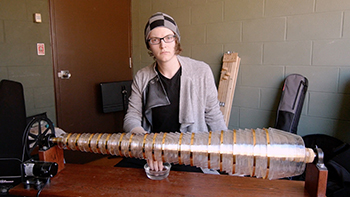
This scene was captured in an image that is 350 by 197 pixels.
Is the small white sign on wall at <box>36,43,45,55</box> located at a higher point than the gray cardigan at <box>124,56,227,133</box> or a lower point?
higher

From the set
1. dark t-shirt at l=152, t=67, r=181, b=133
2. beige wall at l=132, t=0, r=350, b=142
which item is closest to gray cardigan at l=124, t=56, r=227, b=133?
dark t-shirt at l=152, t=67, r=181, b=133

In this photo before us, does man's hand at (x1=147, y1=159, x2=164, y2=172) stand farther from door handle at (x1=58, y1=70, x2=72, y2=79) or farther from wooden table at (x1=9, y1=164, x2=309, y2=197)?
door handle at (x1=58, y1=70, x2=72, y2=79)

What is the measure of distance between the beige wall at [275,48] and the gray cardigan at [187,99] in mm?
1105

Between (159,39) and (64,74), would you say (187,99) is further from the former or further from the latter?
(64,74)

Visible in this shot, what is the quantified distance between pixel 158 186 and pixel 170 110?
71 centimetres

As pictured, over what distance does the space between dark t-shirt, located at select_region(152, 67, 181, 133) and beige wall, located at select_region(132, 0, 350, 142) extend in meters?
1.26

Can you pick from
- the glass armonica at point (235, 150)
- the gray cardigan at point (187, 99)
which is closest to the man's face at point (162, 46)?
the gray cardigan at point (187, 99)

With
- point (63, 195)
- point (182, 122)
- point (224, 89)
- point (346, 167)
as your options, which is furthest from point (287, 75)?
point (63, 195)

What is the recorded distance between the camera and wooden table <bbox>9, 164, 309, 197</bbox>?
3.06ft

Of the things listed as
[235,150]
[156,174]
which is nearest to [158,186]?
[156,174]

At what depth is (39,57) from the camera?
2.60 metres

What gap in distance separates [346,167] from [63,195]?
1824 millimetres

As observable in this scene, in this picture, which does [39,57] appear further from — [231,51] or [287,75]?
[287,75]

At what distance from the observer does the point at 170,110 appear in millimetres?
1649
